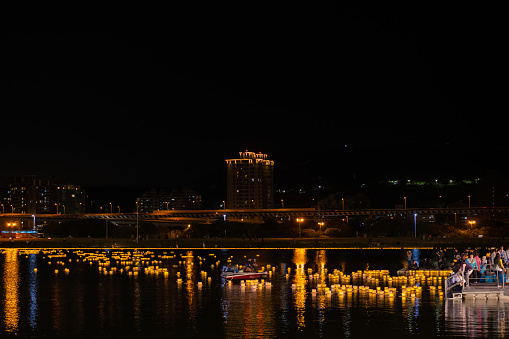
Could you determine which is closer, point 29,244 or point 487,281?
point 487,281

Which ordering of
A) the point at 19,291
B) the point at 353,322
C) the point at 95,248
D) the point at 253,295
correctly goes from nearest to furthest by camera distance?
A: the point at 353,322 < the point at 253,295 < the point at 19,291 < the point at 95,248

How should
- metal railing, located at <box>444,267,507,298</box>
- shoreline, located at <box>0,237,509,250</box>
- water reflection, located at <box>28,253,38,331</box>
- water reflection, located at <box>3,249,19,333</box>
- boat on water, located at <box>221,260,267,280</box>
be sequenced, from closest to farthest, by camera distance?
water reflection, located at <box>3,249,19,333</box> < water reflection, located at <box>28,253,38,331</box> < metal railing, located at <box>444,267,507,298</box> < boat on water, located at <box>221,260,267,280</box> < shoreline, located at <box>0,237,509,250</box>

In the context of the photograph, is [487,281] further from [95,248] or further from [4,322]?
[95,248]

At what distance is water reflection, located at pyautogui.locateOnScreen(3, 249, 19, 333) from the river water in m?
0.09

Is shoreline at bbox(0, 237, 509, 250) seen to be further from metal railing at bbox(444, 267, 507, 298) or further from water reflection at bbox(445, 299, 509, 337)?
water reflection at bbox(445, 299, 509, 337)

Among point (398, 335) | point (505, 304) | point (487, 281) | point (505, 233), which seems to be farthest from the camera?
point (505, 233)

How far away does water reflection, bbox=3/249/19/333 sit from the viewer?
49.3 metres

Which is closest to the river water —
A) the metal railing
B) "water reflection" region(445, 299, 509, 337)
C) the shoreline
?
"water reflection" region(445, 299, 509, 337)

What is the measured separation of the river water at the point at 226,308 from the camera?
45156mm

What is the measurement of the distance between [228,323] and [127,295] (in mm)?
20004

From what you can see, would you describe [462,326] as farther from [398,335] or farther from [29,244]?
[29,244]

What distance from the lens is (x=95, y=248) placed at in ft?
508

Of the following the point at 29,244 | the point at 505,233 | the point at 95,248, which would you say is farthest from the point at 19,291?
the point at 505,233

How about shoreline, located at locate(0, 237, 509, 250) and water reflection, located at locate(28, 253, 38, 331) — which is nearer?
water reflection, located at locate(28, 253, 38, 331)
